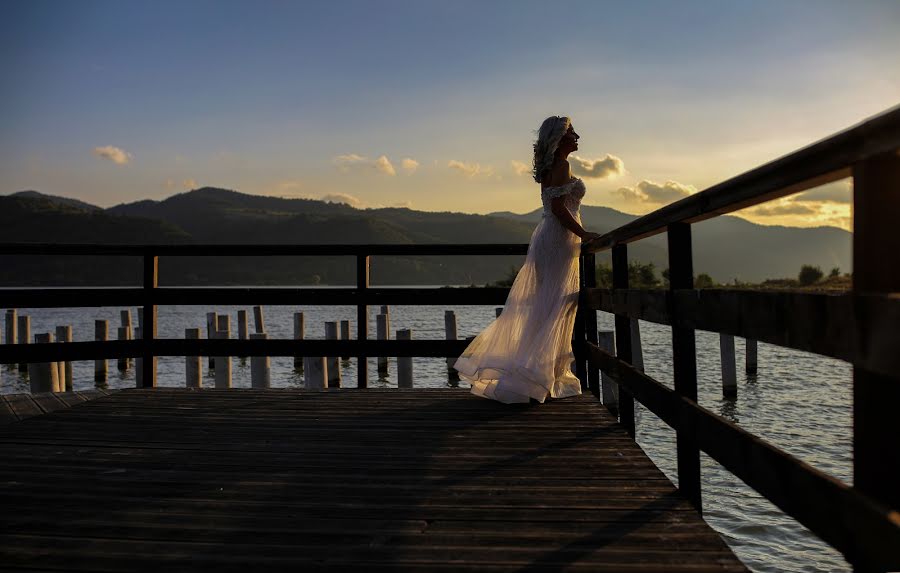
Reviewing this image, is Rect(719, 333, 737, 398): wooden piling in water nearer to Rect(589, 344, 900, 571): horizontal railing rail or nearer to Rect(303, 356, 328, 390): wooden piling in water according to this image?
Rect(303, 356, 328, 390): wooden piling in water

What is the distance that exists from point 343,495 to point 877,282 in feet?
6.83

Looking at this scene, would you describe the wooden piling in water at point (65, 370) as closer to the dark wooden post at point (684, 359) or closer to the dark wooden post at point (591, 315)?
the dark wooden post at point (591, 315)

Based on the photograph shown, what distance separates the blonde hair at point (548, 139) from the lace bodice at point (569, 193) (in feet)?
0.51

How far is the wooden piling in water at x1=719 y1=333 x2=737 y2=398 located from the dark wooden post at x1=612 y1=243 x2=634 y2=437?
9807mm

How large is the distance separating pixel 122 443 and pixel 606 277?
95.2ft

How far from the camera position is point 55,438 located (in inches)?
157

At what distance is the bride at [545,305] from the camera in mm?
5000

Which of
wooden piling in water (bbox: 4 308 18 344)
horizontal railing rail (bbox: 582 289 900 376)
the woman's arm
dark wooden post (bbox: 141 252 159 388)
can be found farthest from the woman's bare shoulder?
wooden piling in water (bbox: 4 308 18 344)

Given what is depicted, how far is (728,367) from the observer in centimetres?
1351

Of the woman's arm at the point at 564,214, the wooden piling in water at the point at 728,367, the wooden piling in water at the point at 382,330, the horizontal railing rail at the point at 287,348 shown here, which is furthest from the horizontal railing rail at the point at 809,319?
the wooden piling in water at the point at 382,330

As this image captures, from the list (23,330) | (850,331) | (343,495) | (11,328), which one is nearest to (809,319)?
(850,331)

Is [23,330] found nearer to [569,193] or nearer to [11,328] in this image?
[11,328]

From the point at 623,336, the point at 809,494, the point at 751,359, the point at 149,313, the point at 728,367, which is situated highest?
the point at 149,313

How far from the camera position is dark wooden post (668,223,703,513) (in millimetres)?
2793
